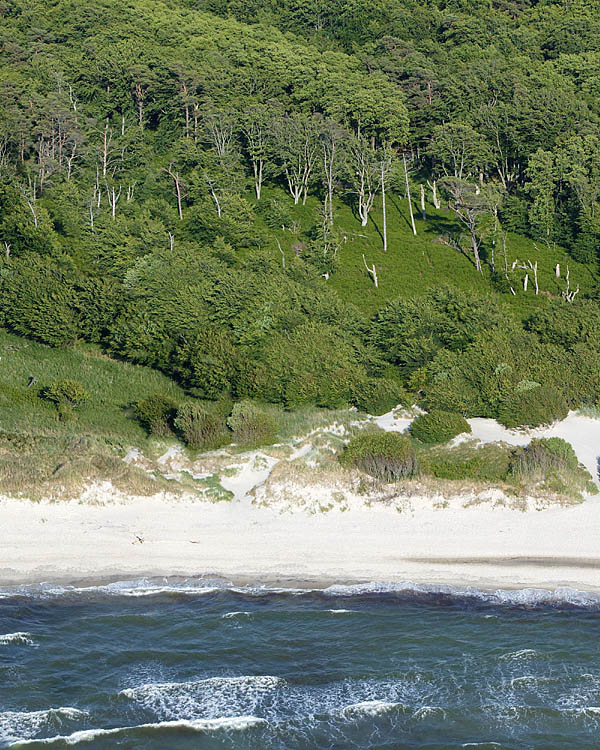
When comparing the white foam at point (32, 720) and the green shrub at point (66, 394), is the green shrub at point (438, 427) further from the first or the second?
the white foam at point (32, 720)

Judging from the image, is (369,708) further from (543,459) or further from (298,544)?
(543,459)

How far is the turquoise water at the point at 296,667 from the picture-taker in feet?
58.3

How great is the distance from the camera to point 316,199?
79500mm

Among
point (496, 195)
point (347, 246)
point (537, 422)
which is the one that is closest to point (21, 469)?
point (537, 422)

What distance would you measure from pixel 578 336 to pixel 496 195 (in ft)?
112

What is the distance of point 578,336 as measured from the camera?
45188 millimetres

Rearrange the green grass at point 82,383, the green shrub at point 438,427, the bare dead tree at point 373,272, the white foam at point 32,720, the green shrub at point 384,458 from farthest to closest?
the bare dead tree at point 373,272, the green grass at point 82,383, the green shrub at point 438,427, the green shrub at point 384,458, the white foam at point 32,720

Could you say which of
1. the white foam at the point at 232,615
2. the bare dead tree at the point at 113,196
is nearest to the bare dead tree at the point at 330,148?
the bare dead tree at the point at 113,196

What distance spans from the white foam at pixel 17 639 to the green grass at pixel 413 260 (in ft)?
133

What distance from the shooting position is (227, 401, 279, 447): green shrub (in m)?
33.9

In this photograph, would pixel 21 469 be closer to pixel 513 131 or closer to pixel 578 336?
pixel 578 336

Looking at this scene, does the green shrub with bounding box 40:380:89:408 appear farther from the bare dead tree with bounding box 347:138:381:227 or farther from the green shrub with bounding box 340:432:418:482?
the bare dead tree with bounding box 347:138:381:227

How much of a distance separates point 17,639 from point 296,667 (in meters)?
8.01

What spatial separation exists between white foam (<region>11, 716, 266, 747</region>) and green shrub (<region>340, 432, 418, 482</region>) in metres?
13.3
